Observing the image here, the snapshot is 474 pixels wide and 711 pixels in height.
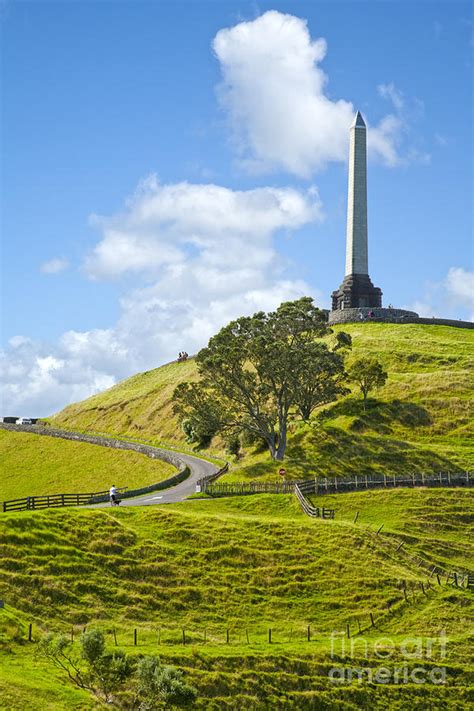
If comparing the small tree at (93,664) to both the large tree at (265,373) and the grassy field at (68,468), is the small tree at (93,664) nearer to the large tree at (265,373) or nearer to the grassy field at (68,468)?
the large tree at (265,373)

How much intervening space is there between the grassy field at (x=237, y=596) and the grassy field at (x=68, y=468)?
2919 centimetres

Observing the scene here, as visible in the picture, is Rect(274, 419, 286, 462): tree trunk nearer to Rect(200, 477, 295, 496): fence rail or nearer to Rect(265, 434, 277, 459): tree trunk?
Rect(265, 434, 277, 459): tree trunk

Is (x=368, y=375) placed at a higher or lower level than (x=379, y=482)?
higher

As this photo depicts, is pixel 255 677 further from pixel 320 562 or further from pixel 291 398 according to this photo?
pixel 291 398

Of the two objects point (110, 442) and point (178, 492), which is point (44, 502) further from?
point (110, 442)

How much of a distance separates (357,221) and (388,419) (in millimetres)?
40816

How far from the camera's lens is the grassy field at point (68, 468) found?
289ft

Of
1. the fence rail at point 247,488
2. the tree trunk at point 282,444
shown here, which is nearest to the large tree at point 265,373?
the tree trunk at point 282,444

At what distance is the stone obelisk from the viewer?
389 ft

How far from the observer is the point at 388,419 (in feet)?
287

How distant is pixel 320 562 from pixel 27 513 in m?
18.4

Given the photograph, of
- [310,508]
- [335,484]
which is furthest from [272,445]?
[310,508]

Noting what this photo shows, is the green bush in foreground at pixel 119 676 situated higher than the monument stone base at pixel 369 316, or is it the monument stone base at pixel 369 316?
the monument stone base at pixel 369 316

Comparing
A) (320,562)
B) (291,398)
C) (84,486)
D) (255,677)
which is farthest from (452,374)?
(255,677)
